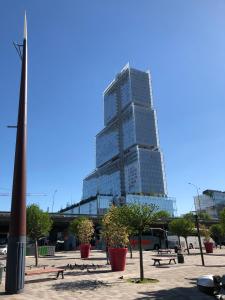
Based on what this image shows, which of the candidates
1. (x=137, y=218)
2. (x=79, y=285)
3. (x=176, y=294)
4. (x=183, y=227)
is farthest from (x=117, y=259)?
(x=183, y=227)

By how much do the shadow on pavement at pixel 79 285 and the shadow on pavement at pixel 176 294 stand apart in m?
2.66

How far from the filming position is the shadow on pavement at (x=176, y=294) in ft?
37.8

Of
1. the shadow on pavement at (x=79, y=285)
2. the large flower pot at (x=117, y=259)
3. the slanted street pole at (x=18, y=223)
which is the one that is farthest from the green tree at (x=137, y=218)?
the slanted street pole at (x=18, y=223)

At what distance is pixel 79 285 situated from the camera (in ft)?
48.5

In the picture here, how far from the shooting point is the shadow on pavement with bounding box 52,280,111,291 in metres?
14.0

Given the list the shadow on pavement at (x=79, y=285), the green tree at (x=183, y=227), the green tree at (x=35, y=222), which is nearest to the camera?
the shadow on pavement at (x=79, y=285)

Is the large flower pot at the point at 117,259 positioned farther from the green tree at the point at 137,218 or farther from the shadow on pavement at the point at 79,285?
the shadow on pavement at the point at 79,285

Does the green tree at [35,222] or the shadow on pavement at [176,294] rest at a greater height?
the green tree at [35,222]

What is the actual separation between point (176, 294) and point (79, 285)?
469 centimetres

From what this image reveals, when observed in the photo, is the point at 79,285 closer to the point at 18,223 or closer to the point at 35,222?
the point at 18,223

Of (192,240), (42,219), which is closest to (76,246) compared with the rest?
(192,240)

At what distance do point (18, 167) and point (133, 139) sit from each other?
613 feet

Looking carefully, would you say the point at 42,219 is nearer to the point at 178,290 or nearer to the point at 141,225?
the point at 141,225

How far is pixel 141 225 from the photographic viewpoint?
55.7ft
